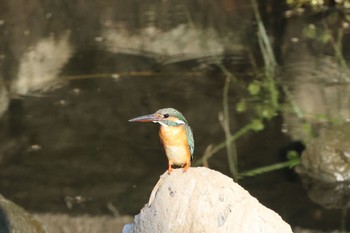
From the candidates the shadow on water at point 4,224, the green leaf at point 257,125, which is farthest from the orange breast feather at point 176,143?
the green leaf at point 257,125

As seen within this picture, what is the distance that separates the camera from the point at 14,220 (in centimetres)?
573

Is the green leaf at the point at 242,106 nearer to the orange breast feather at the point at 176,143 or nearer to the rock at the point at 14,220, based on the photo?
the rock at the point at 14,220

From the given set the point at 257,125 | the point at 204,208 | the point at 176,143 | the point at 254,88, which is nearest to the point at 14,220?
the point at 176,143

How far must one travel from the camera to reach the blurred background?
800cm

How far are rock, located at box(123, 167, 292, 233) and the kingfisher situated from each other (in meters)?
0.18

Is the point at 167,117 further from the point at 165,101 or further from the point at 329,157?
the point at 165,101

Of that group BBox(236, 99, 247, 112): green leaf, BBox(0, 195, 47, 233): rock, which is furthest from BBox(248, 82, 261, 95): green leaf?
BBox(0, 195, 47, 233): rock

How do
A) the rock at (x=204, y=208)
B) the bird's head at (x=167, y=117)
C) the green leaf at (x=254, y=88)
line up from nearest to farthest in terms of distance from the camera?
the rock at (x=204, y=208)
the bird's head at (x=167, y=117)
the green leaf at (x=254, y=88)

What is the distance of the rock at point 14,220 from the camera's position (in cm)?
564

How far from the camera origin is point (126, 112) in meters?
9.70

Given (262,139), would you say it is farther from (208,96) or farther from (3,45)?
(3,45)

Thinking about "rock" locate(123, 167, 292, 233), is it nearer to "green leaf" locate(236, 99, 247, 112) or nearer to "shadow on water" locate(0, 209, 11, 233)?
"shadow on water" locate(0, 209, 11, 233)

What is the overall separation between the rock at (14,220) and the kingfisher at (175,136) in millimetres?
1902

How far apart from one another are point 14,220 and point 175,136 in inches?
81.0
